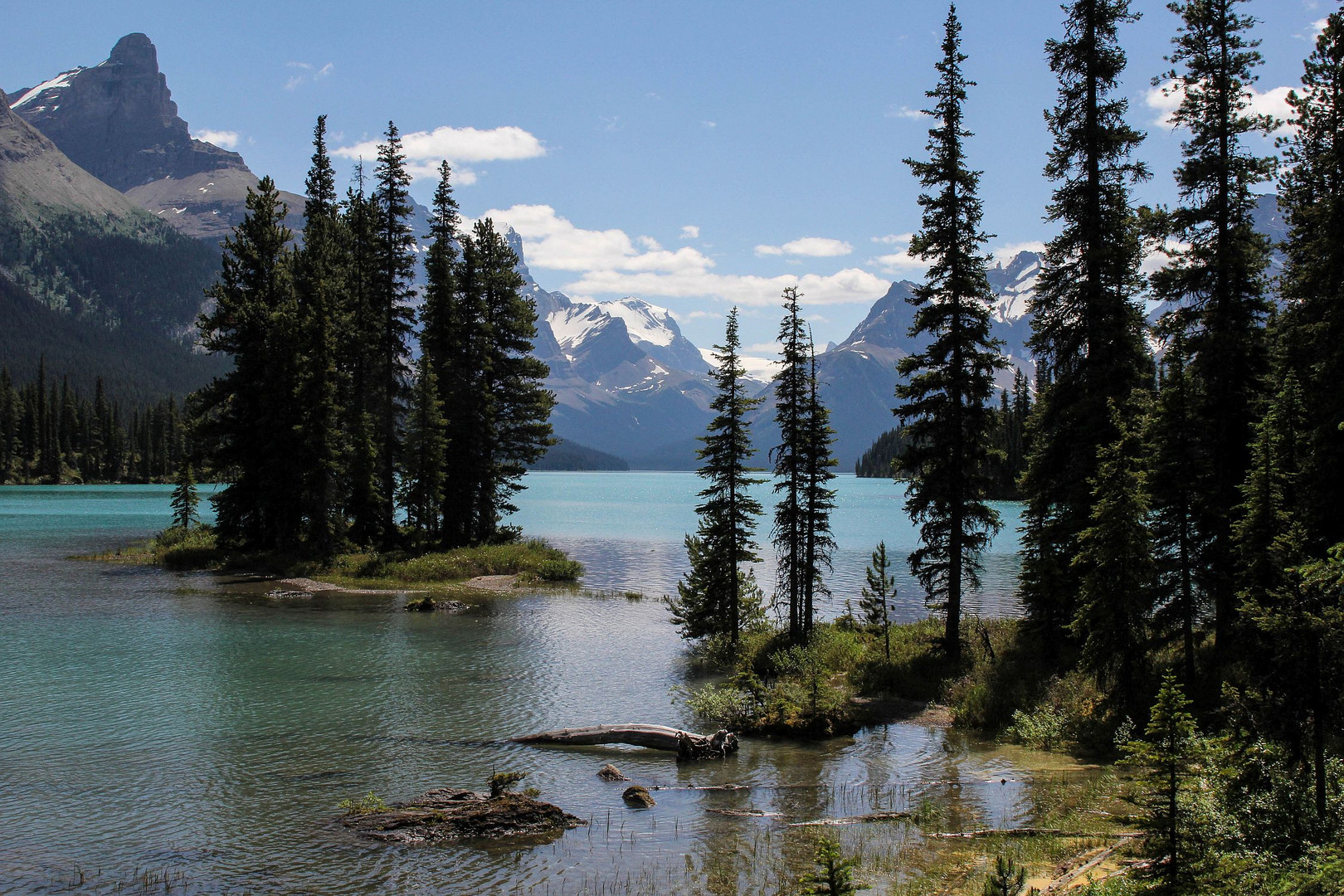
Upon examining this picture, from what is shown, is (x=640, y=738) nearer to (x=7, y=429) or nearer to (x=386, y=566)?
(x=386, y=566)

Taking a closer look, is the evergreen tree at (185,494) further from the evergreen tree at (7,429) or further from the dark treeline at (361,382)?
the evergreen tree at (7,429)

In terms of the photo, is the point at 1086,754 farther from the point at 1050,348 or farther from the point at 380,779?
the point at 380,779

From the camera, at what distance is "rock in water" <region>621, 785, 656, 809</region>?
628 inches

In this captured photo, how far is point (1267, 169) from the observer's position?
874 inches

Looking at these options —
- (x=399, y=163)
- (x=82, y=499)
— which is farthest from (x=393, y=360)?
(x=82, y=499)

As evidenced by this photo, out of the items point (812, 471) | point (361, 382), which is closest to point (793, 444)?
point (812, 471)

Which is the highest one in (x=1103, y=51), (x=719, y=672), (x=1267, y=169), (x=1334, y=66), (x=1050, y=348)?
(x=1103, y=51)

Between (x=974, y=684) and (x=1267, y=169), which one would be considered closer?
(x=1267, y=169)

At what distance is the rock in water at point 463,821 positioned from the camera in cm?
1407

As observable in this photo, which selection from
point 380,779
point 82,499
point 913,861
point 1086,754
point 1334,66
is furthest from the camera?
point 82,499

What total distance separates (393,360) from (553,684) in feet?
111

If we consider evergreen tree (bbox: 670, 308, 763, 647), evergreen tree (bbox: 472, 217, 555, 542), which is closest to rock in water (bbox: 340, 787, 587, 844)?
evergreen tree (bbox: 670, 308, 763, 647)

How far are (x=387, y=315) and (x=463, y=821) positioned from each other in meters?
43.8

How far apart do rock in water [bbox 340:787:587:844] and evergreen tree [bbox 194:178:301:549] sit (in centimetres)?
3705
